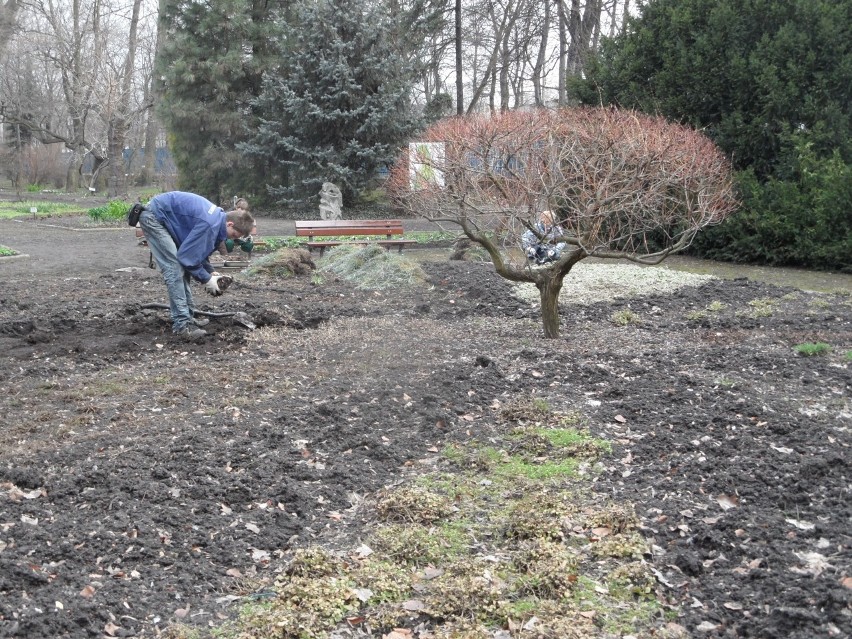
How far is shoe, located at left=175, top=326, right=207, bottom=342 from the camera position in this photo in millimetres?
7902

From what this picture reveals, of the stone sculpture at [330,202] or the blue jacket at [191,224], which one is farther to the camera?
the stone sculpture at [330,202]

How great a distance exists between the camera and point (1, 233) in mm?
18953

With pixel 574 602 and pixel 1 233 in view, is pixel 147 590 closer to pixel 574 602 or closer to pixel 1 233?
pixel 574 602

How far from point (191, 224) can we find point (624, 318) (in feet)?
14.7

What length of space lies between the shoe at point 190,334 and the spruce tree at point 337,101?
51.1 feet

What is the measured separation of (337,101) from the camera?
2336 cm

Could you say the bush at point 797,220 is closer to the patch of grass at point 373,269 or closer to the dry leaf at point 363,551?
the patch of grass at point 373,269

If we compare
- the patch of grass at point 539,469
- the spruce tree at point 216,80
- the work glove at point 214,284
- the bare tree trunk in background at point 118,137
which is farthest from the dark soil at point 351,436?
the bare tree trunk in background at point 118,137

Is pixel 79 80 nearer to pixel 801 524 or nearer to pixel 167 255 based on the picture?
pixel 167 255

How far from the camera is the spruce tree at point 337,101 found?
23.2 metres

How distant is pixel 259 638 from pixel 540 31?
95.5 feet

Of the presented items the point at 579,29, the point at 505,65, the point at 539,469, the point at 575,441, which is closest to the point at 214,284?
the point at 575,441

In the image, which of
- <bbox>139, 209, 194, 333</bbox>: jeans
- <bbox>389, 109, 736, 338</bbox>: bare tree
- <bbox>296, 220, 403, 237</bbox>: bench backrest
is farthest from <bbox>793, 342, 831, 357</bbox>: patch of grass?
<bbox>296, 220, 403, 237</bbox>: bench backrest

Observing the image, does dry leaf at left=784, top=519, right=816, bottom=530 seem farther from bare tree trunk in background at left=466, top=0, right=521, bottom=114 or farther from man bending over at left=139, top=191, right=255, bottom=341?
bare tree trunk in background at left=466, top=0, right=521, bottom=114
